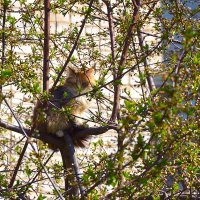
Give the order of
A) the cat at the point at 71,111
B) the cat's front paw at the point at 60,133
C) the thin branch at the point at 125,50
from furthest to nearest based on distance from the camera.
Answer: the cat's front paw at the point at 60,133 < the cat at the point at 71,111 < the thin branch at the point at 125,50

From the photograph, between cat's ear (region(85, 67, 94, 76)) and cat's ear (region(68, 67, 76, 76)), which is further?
cat's ear (region(68, 67, 76, 76))

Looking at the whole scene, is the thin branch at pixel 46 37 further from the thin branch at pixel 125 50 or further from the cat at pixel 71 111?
the thin branch at pixel 125 50

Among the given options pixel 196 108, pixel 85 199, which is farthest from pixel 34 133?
pixel 196 108

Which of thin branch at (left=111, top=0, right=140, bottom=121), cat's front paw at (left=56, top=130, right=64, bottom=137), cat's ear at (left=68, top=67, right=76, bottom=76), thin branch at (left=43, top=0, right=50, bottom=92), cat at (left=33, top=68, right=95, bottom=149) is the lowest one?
thin branch at (left=111, top=0, right=140, bottom=121)

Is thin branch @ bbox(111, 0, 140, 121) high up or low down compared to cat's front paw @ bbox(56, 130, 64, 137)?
down

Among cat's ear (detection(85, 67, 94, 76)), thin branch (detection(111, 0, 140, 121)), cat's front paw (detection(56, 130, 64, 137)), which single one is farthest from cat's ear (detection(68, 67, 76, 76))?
thin branch (detection(111, 0, 140, 121))

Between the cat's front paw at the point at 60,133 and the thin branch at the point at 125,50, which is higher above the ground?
the cat's front paw at the point at 60,133

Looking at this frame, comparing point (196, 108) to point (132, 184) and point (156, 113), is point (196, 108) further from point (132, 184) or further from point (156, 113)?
point (132, 184)

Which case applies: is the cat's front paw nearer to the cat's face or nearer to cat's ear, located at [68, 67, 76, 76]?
the cat's face

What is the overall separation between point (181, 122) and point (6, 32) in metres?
1.45

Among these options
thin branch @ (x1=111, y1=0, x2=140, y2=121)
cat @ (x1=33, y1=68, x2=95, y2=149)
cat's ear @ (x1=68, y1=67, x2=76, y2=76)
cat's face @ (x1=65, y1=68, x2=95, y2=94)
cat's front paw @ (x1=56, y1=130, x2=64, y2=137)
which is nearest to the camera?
thin branch @ (x1=111, y1=0, x2=140, y2=121)

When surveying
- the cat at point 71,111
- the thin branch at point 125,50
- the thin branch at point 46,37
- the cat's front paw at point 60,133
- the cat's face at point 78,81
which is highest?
the cat's face at point 78,81

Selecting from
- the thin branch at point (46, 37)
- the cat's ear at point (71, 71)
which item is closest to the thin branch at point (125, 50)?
the thin branch at point (46, 37)

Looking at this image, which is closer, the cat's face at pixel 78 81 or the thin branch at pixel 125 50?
the thin branch at pixel 125 50
